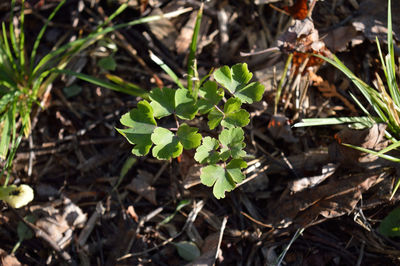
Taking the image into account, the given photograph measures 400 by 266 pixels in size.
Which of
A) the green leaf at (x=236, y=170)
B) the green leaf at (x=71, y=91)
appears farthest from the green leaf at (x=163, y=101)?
the green leaf at (x=71, y=91)

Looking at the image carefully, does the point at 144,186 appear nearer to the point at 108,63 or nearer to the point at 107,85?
the point at 107,85

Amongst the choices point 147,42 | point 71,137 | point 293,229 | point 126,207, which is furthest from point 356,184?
point 71,137

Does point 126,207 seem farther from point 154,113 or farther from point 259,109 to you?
point 259,109

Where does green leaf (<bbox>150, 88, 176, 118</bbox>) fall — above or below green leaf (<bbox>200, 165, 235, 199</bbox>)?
above

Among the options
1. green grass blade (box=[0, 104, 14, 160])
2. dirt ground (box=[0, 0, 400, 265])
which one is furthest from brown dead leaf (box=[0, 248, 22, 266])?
green grass blade (box=[0, 104, 14, 160])

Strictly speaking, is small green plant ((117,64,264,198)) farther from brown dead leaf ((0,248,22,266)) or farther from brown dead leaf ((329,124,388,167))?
brown dead leaf ((0,248,22,266))

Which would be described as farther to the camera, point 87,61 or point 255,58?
point 87,61

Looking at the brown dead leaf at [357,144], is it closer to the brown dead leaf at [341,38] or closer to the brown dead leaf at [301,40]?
the brown dead leaf at [301,40]

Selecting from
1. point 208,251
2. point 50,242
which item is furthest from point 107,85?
point 208,251
